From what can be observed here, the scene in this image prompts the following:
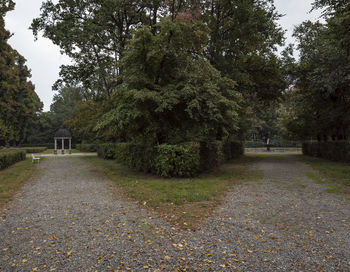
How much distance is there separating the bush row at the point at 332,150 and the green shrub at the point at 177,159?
41.8 ft

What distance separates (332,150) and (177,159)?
15.8 m

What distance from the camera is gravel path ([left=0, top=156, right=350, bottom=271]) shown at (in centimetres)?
320

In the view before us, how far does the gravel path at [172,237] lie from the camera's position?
10.5ft

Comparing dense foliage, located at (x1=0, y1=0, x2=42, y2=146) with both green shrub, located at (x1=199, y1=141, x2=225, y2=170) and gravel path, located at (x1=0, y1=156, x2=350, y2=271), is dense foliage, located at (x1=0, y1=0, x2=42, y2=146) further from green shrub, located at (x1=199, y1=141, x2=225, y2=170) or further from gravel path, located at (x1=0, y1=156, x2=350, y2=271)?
gravel path, located at (x1=0, y1=156, x2=350, y2=271)

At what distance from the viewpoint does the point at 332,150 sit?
1947cm

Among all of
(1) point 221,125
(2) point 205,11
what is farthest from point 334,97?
(1) point 221,125

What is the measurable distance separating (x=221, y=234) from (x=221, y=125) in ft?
22.8

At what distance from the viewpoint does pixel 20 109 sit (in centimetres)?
3766

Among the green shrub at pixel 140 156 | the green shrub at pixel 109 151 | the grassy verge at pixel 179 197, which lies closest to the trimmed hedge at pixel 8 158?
the green shrub at pixel 109 151

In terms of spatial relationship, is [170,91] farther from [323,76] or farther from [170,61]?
[323,76]

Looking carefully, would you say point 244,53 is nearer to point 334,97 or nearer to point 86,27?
point 334,97

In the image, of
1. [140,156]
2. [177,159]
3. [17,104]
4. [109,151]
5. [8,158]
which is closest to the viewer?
[177,159]

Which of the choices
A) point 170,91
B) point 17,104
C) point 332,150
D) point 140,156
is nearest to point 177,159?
point 140,156

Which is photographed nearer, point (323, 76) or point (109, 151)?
point (323, 76)
